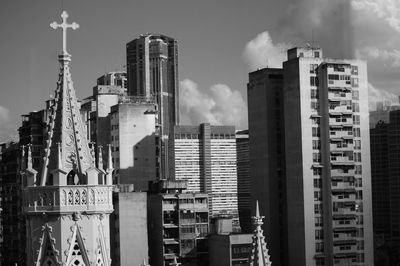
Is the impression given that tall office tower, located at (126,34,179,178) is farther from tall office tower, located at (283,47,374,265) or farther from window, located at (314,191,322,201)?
window, located at (314,191,322,201)

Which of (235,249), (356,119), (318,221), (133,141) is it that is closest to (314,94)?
(356,119)

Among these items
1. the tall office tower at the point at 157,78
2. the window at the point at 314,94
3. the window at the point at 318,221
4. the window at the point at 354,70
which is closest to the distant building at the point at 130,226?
the window at the point at 318,221

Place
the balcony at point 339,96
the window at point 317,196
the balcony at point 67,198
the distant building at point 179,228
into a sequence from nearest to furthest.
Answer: the balcony at point 67,198 < the window at point 317,196 < the balcony at point 339,96 < the distant building at point 179,228

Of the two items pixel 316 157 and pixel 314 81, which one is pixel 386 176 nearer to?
pixel 316 157

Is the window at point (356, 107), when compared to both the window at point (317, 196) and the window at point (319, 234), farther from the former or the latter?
the window at point (319, 234)

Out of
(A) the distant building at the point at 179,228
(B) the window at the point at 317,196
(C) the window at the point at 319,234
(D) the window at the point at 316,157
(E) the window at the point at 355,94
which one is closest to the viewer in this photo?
(C) the window at the point at 319,234

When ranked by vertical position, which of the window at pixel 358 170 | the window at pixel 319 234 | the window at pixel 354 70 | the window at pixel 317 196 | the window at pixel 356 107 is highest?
the window at pixel 354 70
